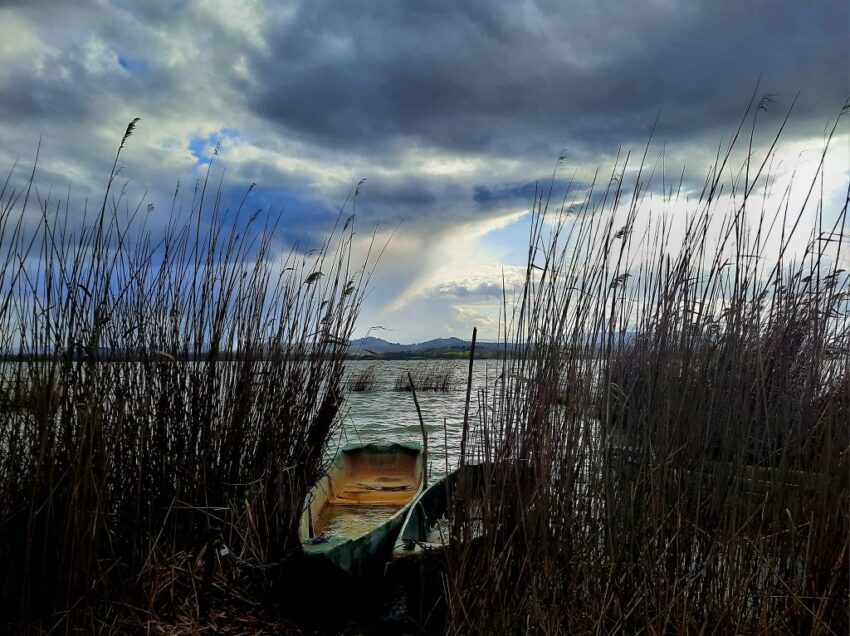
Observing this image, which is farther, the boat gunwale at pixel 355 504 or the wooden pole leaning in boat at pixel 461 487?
the boat gunwale at pixel 355 504

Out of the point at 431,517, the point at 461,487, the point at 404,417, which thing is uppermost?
the point at 461,487

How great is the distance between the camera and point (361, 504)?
5.37m

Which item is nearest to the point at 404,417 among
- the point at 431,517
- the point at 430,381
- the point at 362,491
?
the point at 430,381

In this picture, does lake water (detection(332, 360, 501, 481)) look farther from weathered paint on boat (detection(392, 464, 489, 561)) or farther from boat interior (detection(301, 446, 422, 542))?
weathered paint on boat (detection(392, 464, 489, 561))

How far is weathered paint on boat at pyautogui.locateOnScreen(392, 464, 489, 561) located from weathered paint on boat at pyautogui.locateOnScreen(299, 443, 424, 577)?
0.15m

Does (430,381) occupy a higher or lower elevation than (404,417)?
higher

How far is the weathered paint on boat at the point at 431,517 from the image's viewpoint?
2.59 metres

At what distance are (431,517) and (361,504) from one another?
146 centimetres

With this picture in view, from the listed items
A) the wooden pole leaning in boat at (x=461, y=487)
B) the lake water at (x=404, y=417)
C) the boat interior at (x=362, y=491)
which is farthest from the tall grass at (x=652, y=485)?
the lake water at (x=404, y=417)

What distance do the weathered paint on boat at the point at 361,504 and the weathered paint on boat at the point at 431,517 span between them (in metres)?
0.15

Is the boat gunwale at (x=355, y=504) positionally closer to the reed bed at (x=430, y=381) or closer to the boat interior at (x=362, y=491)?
the boat interior at (x=362, y=491)

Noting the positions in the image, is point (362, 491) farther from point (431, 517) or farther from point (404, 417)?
point (404, 417)

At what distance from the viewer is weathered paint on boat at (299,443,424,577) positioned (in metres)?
3.57

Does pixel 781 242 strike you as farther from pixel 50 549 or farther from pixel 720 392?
pixel 50 549
